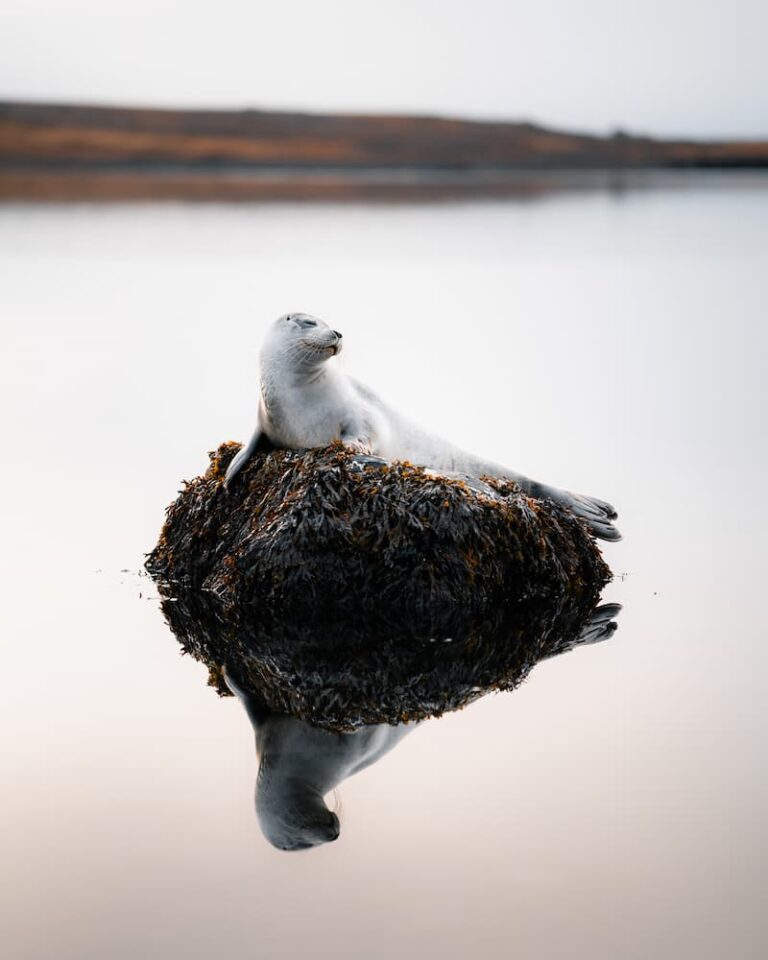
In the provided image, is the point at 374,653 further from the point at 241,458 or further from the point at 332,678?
the point at 241,458

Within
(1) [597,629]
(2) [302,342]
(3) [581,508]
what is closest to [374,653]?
(1) [597,629]

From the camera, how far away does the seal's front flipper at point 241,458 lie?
23.0 ft

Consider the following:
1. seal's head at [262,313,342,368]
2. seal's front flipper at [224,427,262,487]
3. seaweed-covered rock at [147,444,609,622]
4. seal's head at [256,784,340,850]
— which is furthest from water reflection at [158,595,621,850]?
seal's head at [262,313,342,368]

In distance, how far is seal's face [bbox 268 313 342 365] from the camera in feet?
22.9

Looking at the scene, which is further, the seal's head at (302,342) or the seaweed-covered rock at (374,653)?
the seal's head at (302,342)

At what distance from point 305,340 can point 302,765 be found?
8.84 feet

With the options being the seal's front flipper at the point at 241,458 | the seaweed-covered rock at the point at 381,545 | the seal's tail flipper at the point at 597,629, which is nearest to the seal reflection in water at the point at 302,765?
the seaweed-covered rock at the point at 381,545

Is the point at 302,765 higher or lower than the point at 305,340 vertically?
lower

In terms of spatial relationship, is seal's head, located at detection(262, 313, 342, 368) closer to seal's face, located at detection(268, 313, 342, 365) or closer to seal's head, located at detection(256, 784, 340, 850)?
seal's face, located at detection(268, 313, 342, 365)

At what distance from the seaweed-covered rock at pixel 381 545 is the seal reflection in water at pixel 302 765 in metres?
0.94

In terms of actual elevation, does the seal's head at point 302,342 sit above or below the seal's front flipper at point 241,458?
above

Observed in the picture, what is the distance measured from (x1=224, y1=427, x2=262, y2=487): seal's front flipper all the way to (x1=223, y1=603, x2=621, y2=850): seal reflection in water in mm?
1645

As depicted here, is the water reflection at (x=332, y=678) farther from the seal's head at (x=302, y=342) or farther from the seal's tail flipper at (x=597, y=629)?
the seal's head at (x=302, y=342)

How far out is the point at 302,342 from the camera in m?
7.02
